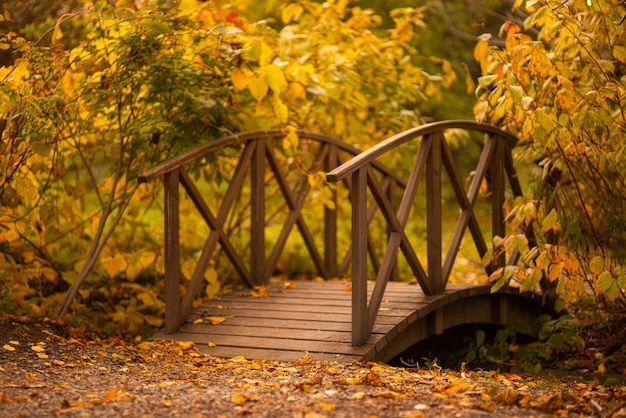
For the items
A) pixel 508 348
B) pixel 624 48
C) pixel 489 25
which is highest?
pixel 489 25

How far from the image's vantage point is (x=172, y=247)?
5.56 meters

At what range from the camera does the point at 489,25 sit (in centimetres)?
1475

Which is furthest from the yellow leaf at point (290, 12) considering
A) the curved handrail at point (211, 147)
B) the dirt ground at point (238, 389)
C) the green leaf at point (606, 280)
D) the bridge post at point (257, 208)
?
the green leaf at point (606, 280)

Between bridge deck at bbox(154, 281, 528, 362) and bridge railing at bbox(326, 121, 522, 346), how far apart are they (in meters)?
0.15

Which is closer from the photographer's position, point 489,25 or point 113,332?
point 113,332

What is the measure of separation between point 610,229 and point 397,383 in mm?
2588

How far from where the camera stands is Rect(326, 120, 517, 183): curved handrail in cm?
493

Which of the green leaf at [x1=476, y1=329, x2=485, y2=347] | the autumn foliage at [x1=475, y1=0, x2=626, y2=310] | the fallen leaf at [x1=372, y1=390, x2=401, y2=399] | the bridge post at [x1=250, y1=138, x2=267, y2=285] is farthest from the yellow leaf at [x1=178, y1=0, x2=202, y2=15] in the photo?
the green leaf at [x1=476, y1=329, x2=485, y2=347]

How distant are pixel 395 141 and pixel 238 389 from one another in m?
2.16

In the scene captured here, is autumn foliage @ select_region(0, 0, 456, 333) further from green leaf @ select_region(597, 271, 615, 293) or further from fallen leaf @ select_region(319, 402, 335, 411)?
fallen leaf @ select_region(319, 402, 335, 411)

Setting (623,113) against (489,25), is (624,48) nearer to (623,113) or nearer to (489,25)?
(623,113)

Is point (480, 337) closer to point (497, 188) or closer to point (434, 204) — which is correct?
point (497, 188)

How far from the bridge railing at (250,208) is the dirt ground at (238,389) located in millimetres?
733

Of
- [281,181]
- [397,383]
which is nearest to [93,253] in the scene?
[281,181]
